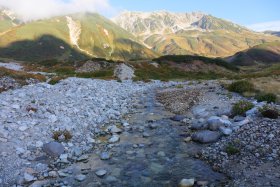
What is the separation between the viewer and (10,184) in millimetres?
12023

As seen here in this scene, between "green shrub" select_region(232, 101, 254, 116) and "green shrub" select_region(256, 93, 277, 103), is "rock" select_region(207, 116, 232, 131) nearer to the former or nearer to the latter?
"green shrub" select_region(232, 101, 254, 116)

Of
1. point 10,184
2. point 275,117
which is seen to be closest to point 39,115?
point 10,184

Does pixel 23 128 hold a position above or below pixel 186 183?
above

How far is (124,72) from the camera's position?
61844mm

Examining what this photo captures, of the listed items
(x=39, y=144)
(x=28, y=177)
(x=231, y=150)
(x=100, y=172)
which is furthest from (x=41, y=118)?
(x=231, y=150)

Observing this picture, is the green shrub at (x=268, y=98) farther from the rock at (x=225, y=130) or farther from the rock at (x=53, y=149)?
the rock at (x=53, y=149)

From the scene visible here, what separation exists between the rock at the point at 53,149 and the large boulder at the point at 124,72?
1677 inches

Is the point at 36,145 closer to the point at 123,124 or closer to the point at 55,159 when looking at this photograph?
the point at 55,159

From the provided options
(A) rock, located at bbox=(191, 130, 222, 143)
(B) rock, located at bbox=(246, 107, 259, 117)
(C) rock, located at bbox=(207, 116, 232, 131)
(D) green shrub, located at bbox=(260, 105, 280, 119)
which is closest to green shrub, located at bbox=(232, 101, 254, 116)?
(B) rock, located at bbox=(246, 107, 259, 117)

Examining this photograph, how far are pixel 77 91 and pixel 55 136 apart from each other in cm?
1339

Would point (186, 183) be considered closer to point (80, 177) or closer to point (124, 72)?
point (80, 177)

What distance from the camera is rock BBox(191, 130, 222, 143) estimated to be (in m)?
16.8

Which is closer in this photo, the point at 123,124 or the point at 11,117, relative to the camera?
the point at 11,117

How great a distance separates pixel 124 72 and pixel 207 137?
45933mm
